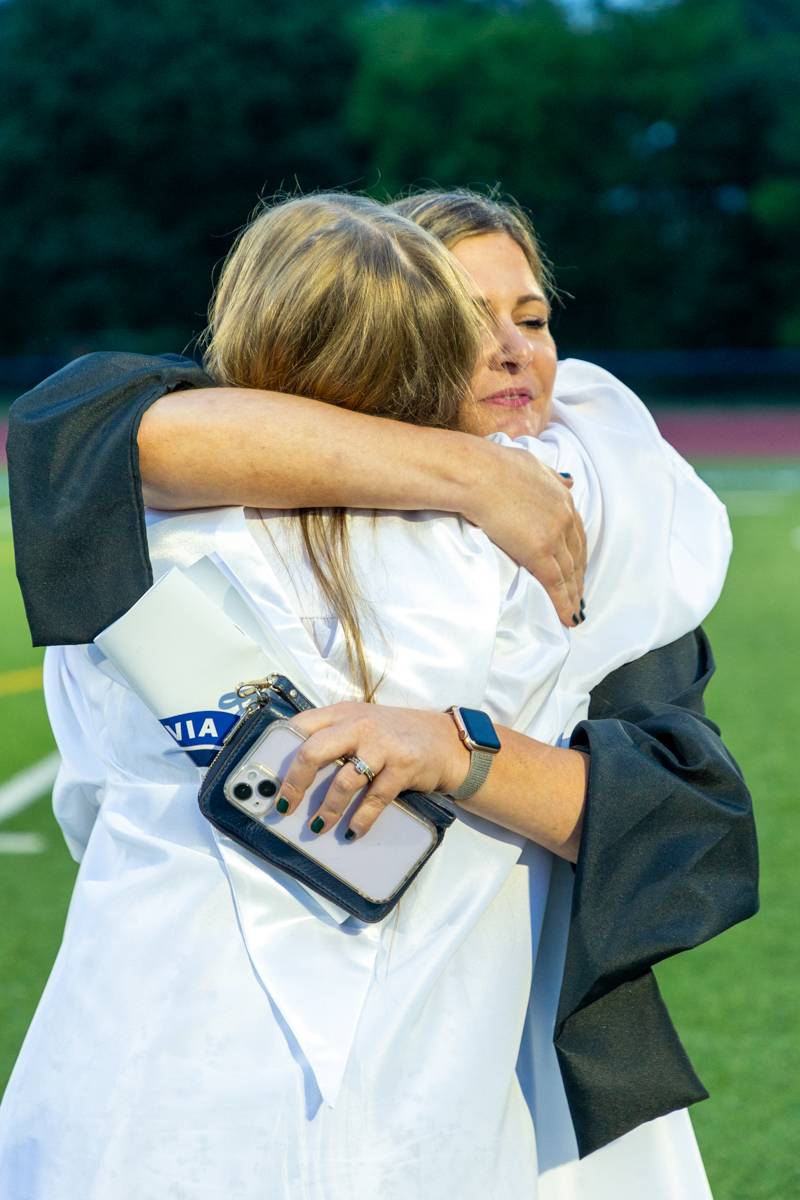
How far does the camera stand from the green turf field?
356 cm

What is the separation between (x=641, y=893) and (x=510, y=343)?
818 millimetres

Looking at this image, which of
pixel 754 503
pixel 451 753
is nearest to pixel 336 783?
pixel 451 753

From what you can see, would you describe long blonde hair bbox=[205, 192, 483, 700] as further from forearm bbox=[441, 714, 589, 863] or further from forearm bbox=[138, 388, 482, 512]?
forearm bbox=[441, 714, 589, 863]

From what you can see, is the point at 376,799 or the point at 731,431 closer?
the point at 376,799

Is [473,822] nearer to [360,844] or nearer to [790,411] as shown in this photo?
[360,844]

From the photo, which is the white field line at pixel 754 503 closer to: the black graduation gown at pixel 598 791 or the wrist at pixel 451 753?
the black graduation gown at pixel 598 791

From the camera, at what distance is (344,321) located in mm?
1524

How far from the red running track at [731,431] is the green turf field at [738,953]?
12834 mm

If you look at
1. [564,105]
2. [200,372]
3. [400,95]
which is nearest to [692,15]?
[564,105]

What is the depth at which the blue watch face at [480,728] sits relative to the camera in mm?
1506

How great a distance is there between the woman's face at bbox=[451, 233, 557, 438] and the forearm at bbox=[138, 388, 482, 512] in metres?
0.33

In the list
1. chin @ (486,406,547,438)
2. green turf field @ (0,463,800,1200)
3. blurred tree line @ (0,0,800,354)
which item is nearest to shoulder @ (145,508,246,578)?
chin @ (486,406,547,438)

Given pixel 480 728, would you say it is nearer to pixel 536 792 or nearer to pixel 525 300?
pixel 536 792

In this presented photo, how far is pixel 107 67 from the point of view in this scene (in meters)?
39.2
